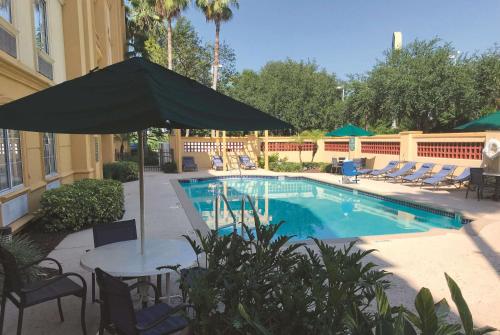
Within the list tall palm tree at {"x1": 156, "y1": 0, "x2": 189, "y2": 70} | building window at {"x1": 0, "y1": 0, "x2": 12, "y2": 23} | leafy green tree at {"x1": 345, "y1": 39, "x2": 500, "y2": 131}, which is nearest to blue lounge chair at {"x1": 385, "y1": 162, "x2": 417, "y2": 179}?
leafy green tree at {"x1": 345, "y1": 39, "x2": 500, "y2": 131}

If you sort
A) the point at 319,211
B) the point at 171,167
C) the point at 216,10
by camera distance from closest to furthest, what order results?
1. the point at 319,211
2. the point at 171,167
3. the point at 216,10

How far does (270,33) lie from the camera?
36.5 m

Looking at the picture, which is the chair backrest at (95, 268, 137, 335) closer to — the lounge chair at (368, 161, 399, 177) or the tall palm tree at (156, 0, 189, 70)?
the lounge chair at (368, 161, 399, 177)

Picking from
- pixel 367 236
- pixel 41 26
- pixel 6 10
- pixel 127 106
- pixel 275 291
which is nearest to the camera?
pixel 275 291

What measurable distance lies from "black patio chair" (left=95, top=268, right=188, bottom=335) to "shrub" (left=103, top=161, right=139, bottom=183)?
12963mm

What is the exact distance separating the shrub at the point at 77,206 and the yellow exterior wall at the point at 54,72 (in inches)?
18.9

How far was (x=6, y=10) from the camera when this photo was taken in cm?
625

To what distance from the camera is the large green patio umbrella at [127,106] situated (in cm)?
220

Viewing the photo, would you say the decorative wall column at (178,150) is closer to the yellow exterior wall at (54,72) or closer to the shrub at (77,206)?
the yellow exterior wall at (54,72)

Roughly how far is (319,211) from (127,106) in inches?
364

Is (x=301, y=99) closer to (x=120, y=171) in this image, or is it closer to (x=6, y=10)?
(x=120, y=171)

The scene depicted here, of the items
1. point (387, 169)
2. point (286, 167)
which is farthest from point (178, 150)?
point (387, 169)

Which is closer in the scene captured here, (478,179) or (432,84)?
(478,179)

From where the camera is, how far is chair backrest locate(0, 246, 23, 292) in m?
2.80
